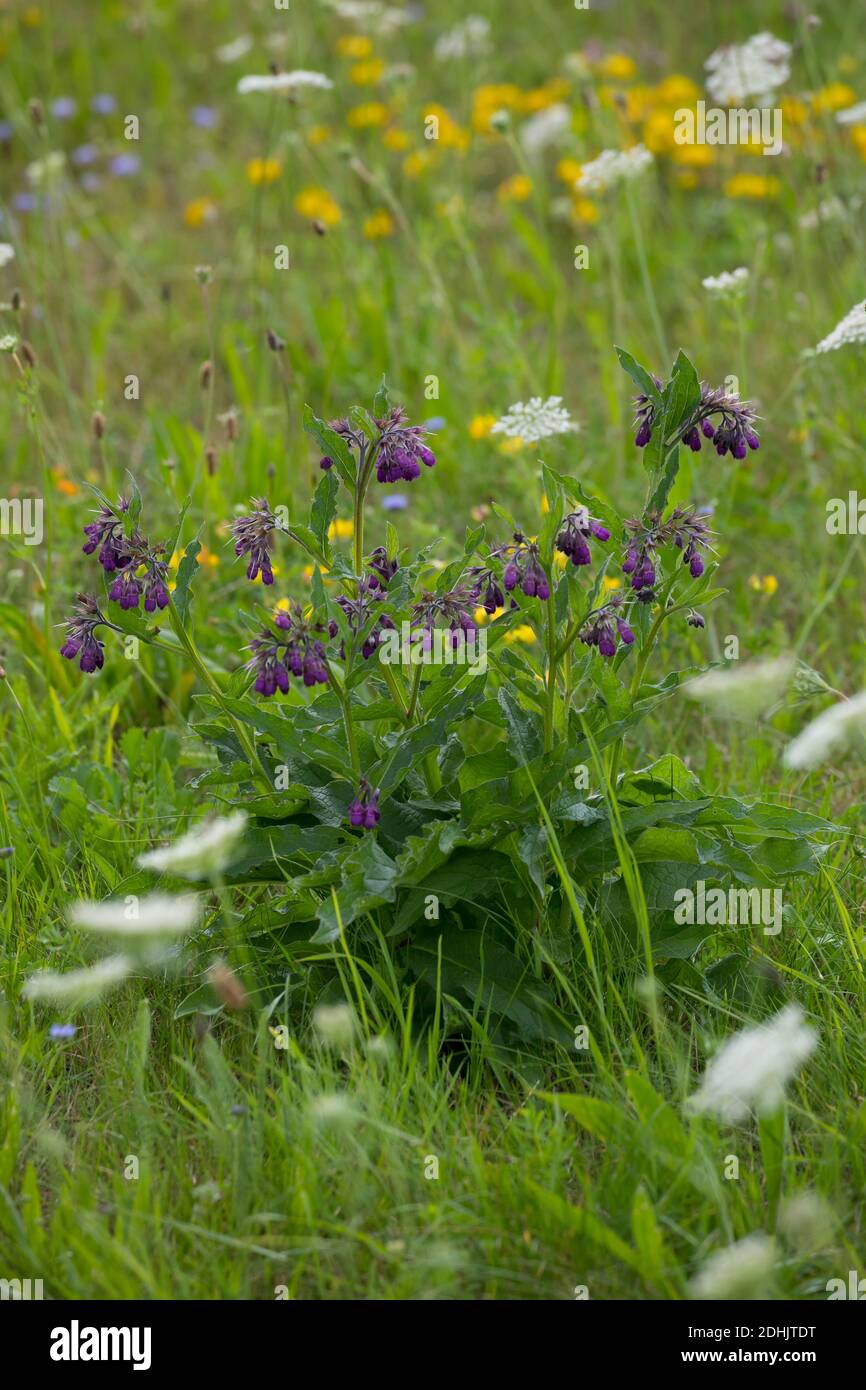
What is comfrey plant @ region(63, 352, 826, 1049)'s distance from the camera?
2146 mm

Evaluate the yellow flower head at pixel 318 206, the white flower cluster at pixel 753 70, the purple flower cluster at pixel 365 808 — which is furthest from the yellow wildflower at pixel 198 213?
the purple flower cluster at pixel 365 808

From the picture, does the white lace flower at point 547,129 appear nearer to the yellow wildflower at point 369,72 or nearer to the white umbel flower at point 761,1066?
the yellow wildflower at point 369,72

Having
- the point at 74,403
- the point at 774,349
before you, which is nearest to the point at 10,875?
the point at 74,403

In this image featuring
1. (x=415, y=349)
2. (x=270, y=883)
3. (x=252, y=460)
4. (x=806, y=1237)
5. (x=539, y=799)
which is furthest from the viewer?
(x=415, y=349)

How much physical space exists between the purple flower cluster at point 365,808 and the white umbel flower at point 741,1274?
2.62 feet

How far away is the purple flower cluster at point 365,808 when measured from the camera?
Result: 2.17 metres

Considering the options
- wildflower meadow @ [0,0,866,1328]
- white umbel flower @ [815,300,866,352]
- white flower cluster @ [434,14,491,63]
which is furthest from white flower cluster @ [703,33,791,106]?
white umbel flower @ [815,300,866,352]

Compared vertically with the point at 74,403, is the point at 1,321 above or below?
above

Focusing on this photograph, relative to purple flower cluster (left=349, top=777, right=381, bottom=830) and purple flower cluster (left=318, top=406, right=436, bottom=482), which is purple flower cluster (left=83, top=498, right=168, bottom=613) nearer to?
purple flower cluster (left=318, top=406, right=436, bottom=482)

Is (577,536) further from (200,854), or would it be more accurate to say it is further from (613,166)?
(613,166)

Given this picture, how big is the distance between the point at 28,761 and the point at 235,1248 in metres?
1.38

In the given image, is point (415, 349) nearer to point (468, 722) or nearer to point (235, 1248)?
point (468, 722)

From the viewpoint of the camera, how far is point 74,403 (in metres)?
4.17

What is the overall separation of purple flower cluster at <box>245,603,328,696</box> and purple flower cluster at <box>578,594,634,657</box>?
41 centimetres
